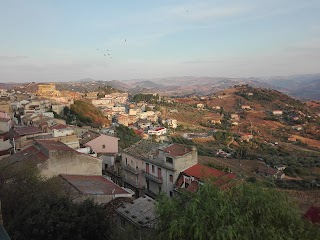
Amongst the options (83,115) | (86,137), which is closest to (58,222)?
(86,137)

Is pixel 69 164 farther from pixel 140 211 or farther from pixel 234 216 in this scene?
pixel 234 216

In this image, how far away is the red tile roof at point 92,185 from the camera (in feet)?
60.8

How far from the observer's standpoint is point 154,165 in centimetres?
2492

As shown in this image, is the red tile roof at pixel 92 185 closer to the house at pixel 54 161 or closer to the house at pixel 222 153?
the house at pixel 54 161

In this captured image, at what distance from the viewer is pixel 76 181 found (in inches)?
790

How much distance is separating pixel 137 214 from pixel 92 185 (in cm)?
475

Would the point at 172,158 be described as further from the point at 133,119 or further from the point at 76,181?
the point at 133,119

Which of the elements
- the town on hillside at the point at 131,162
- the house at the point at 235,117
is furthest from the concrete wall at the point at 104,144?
the house at the point at 235,117

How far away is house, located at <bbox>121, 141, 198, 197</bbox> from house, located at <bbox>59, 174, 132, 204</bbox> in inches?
153

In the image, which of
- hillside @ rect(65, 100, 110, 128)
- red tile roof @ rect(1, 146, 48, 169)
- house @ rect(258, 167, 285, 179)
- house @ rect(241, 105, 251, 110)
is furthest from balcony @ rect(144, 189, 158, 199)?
house @ rect(241, 105, 251, 110)

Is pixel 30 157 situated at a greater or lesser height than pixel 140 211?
greater

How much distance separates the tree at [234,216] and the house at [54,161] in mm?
12742

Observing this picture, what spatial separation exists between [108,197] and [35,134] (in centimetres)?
1516

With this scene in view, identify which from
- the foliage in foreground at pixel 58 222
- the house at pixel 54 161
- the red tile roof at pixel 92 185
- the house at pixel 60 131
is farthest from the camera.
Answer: the house at pixel 60 131
